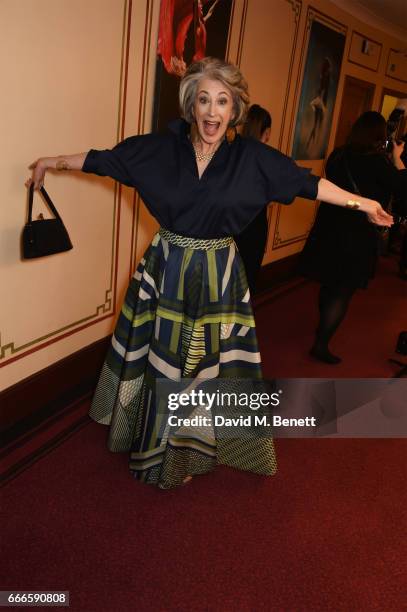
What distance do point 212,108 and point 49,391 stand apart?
1.44 meters

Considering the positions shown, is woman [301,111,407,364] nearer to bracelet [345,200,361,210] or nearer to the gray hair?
bracelet [345,200,361,210]

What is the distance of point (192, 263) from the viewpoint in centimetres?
184

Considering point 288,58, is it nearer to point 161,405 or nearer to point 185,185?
point 185,185

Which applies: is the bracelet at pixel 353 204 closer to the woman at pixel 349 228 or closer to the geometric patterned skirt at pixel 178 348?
the geometric patterned skirt at pixel 178 348

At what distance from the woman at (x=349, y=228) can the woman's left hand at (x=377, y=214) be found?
80 centimetres

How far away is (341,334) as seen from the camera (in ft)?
12.1

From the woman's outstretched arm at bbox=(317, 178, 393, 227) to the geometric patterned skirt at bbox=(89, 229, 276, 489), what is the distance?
0.37 m

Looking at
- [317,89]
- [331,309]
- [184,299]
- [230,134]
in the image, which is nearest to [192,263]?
[184,299]

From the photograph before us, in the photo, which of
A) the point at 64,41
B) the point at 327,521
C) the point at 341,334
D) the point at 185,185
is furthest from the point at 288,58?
the point at 327,521

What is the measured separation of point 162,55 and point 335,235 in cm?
126

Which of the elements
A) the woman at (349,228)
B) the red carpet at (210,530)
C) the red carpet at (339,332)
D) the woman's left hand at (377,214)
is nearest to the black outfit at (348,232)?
the woman at (349,228)

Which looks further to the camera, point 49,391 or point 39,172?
point 49,391

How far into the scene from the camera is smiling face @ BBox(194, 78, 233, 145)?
1.68 m

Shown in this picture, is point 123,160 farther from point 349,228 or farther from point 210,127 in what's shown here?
point 349,228
